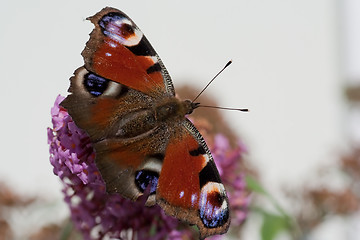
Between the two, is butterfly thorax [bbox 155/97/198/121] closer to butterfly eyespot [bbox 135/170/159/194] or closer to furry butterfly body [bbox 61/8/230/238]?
furry butterfly body [bbox 61/8/230/238]

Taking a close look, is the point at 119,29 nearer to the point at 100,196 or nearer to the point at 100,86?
the point at 100,86

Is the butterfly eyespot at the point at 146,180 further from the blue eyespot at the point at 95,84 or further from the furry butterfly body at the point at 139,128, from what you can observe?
the blue eyespot at the point at 95,84

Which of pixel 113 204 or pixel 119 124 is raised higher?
pixel 119 124

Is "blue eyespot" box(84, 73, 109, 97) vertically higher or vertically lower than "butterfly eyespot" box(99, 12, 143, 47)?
lower

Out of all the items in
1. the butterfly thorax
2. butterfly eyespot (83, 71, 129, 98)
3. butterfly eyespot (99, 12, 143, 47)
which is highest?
butterfly eyespot (99, 12, 143, 47)

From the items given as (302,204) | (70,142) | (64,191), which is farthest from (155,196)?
(302,204)

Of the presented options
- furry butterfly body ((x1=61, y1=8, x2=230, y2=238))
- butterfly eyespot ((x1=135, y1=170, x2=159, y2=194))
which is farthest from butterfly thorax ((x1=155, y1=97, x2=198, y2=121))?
butterfly eyespot ((x1=135, y1=170, x2=159, y2=194))

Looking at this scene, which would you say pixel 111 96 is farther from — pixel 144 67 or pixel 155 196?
pixel 155 196

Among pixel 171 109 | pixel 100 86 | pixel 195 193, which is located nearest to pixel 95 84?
pixel 100 86
